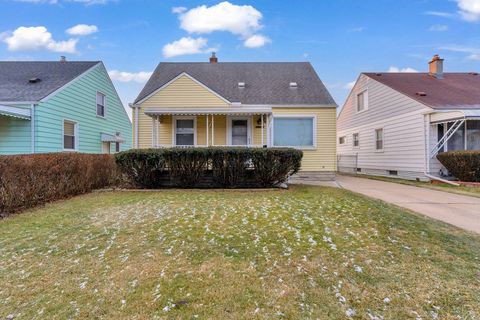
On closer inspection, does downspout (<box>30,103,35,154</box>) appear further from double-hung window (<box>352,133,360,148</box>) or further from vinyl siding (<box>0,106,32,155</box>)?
double-hung window (<box>352,133,360,148</box>)

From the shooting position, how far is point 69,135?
1259 centimetres

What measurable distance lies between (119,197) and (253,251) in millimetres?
5320

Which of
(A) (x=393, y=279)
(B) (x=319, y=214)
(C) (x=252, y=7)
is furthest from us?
(C) (x=252, y=7)

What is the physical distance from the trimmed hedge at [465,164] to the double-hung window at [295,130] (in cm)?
551

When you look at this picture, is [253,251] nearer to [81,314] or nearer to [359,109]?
[81,314]

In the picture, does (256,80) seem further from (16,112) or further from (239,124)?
(16,112)

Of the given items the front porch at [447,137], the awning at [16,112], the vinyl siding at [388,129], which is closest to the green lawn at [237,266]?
the awning at [16,112]

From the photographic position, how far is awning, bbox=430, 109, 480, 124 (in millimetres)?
10008

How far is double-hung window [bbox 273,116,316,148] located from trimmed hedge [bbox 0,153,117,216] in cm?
742

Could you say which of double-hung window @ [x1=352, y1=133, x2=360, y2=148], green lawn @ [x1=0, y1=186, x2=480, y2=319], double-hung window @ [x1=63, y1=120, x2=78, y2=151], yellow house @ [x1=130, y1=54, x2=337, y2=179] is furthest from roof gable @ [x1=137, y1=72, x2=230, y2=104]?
double-hung window @ [x1=352, y1=133, x2=360, y2=148]

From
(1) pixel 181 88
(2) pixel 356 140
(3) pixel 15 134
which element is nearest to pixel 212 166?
(1) pixel 181 88

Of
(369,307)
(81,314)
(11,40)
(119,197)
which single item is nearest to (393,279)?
(369,307)

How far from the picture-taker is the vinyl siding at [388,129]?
1226cm

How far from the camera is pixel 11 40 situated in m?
17.2
